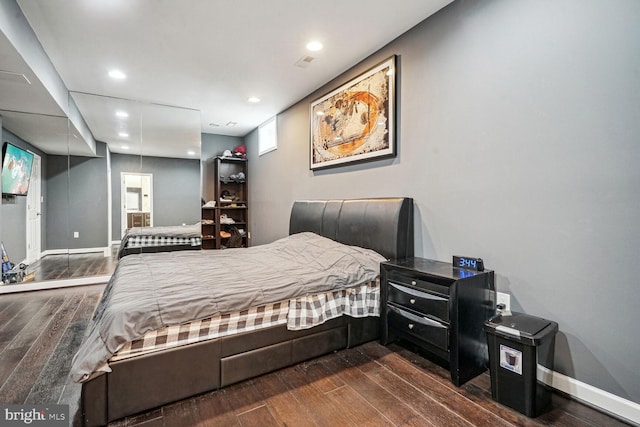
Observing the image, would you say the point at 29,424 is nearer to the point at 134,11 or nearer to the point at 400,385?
the point at 400,385

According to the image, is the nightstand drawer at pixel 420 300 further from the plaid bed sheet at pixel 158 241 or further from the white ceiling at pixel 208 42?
the plaid bed sheet at pixel 158 241

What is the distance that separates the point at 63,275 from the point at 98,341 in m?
3.85

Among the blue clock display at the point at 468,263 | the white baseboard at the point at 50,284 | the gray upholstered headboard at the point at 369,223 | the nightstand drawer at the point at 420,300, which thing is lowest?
the white baseboard at the point at 50,284

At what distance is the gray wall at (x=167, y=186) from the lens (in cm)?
481

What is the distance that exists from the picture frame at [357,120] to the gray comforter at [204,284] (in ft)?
3.24

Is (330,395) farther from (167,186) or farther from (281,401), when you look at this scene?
(167,186)

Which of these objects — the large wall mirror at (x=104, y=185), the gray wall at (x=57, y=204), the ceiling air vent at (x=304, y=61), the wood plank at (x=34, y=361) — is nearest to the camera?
the wood plank at (x=34, y=361)

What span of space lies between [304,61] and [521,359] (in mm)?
3038

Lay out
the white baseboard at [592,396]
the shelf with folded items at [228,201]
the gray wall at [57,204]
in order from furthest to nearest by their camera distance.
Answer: the shelf with folded items at [228,201], the gray wall at [57,204], the white baseboard at [592,396]

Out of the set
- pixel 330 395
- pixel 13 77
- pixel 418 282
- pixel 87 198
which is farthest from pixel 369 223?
pixel 87 198

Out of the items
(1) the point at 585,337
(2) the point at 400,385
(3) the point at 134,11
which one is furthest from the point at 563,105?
(3) the point at 134,11

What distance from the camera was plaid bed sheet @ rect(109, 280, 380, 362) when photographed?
1.60 metres

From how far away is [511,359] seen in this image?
1.60 meters

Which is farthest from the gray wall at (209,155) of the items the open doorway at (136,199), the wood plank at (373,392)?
the wood plank at (373,392)
